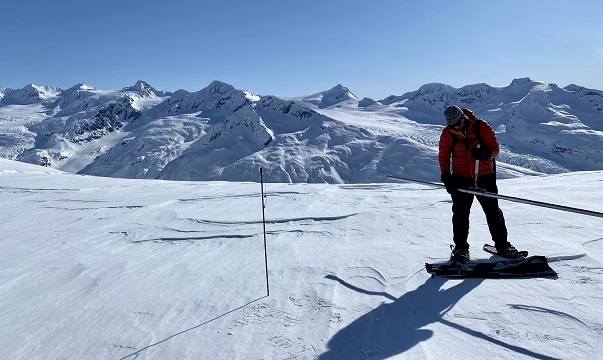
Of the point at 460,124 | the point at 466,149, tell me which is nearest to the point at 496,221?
the point at 466,149

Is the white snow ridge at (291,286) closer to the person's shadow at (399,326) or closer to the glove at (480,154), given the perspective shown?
the person's shadow at (399,326)

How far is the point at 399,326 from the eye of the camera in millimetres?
3736

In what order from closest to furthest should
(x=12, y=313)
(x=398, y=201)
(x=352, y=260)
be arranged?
(x=12, y=313) < (x=352, y=260) < (x=398, y=201)

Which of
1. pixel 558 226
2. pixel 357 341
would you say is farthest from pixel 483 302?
pixel 558 226

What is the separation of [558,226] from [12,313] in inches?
316

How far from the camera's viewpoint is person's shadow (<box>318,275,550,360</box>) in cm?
337

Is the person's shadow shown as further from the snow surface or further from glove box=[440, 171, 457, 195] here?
glove box=[440, 171, 457, 195]

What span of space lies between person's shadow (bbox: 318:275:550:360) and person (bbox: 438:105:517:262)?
104cm

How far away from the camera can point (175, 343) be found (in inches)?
144

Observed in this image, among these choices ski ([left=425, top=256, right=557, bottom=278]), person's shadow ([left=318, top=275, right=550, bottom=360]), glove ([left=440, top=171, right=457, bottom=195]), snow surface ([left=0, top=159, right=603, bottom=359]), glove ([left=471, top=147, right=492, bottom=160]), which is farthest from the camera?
glove ([left=440, top=171, right=457, bottom=195])

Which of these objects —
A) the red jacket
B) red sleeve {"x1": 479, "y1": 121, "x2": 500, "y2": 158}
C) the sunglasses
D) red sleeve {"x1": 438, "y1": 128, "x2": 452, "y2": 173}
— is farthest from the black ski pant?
the sunglasses

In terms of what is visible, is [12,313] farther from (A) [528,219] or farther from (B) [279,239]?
(A) [528,219]

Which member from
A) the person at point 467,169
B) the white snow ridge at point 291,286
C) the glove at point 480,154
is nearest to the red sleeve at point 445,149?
the person at point 467,169

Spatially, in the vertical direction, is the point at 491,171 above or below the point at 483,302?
above
